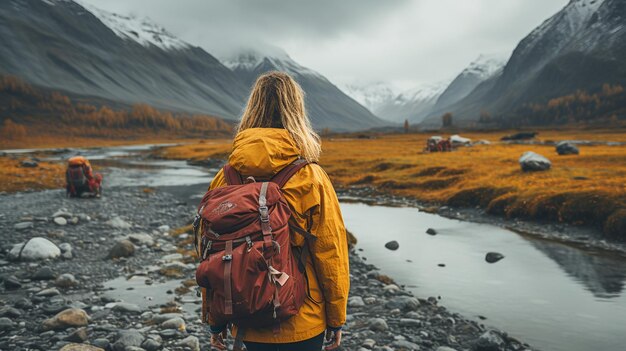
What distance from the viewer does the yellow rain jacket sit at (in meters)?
3.93

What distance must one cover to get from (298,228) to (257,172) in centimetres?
64

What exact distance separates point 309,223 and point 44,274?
11.0 m

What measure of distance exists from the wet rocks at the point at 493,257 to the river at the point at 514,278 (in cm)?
24

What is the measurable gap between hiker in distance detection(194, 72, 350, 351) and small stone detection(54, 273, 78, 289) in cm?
898

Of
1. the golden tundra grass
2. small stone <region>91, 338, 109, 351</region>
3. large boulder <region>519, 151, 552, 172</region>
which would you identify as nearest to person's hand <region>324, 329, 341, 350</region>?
small stone <region>91, 338, 109, 351</region>

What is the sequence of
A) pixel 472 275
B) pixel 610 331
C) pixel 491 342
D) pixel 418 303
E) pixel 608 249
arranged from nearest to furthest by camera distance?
pixel 491 342
pixel 610 331
pixel 418 303
pixel 472 275
pixel 608 249

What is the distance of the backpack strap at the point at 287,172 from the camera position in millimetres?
3968

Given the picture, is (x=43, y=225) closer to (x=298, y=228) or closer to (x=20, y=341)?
(x=20, y=341)

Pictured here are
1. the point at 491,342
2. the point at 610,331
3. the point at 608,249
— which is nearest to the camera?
the point at 491,342

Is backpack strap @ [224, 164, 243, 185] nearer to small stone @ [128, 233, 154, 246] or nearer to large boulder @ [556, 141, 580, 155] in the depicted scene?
small stone @ [128, 233, 154, 246]

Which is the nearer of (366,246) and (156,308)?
(156,308)

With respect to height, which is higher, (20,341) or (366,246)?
(20,341)

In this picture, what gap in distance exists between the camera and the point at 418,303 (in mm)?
11555

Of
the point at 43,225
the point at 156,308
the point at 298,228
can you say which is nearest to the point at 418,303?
the point at 156,308
